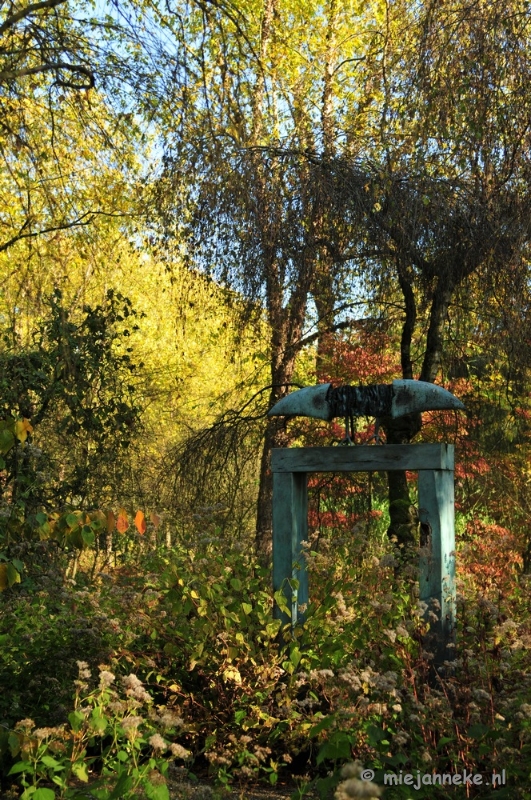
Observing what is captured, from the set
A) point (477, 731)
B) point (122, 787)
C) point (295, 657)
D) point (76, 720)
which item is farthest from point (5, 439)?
point (477, 731)

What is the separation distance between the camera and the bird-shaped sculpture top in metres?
4.94

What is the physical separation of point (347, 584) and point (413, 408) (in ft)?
3.63

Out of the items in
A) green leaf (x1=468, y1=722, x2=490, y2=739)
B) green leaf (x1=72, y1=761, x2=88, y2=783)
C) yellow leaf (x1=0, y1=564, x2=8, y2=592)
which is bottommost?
green leaf (x1=72, y1=761, x2=88, y2=783)

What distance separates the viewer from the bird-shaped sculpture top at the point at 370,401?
494cm

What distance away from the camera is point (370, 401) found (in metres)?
5.04

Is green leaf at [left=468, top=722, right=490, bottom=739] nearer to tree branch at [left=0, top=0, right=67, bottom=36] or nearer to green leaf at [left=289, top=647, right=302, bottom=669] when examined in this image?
green leaf at [left=289, top=647, right=302, bottom=669]

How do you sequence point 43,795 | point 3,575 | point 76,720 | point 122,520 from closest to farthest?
1. point 43,795
2. point 76,720
3. point 3,575
4. point 122,520

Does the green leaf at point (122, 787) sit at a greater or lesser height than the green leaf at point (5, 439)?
lesser

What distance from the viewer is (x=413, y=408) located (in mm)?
4969

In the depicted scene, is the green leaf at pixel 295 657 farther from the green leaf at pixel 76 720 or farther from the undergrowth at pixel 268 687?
the green leaf at pixel 76 720

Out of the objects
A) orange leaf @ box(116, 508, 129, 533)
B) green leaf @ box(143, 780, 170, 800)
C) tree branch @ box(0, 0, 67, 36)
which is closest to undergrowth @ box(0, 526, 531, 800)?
green leaf @ box(143, 780, 170, 800)

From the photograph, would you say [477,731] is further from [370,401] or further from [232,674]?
[370,401]

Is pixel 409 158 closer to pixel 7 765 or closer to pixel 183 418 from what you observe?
pixel 7 765

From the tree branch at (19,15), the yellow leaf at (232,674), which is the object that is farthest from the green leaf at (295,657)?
the tree branch at (19,15)
